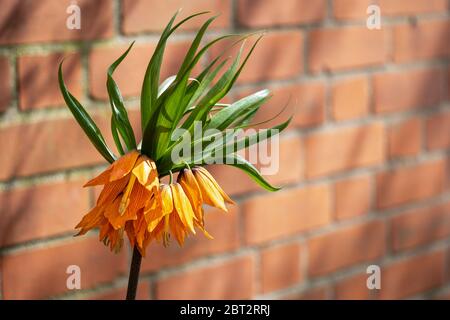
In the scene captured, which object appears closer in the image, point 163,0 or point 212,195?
point 212,195

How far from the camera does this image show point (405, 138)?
1.63m

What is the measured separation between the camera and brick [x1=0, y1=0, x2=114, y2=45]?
1050 mm

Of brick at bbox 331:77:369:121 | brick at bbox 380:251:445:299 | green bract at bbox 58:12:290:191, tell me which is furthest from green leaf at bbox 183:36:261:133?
brick at bbox 380:251:445:299

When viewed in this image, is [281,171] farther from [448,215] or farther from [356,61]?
[448,215]

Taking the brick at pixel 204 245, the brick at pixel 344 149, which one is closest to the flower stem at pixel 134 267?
the brick at pixel 204 245

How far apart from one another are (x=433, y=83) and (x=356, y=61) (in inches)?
9.5

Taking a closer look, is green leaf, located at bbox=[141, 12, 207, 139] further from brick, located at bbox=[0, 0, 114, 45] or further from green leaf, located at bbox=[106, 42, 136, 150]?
brick, located at bbox=[0, 0, 114, 45]

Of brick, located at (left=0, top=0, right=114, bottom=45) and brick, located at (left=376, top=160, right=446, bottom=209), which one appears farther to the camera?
brick, located at (left=376, top=160, right=446, bottom=209)

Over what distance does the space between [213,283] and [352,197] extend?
34cm

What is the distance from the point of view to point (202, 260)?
4.38ft

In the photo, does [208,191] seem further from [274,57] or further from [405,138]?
[405,138]

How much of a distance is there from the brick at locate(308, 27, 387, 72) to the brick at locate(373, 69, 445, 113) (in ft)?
0.15

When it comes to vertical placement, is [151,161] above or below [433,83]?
below
